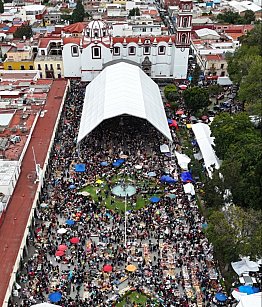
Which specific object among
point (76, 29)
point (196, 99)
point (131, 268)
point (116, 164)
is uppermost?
point (76, 29)

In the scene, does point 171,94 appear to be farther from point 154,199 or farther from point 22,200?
point 22,200

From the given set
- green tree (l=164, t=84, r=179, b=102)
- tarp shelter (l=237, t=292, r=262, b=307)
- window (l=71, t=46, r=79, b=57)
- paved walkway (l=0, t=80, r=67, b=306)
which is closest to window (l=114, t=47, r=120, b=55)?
window (l=71, t=46, r=79, b=57)

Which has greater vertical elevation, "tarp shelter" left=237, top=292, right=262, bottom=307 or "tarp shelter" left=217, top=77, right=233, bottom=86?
"tarp shelter" left=237, top=292, right=262, bottom=307

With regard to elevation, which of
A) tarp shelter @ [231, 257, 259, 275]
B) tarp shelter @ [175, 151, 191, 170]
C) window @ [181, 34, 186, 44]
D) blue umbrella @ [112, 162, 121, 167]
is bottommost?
blue umbrella @ [112, 162, 121, 167]

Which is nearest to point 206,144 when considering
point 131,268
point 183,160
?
point 183,160

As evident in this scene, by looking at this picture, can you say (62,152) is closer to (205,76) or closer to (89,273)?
(89,273)

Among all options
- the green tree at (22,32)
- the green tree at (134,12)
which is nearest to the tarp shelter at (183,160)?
the green tree at (22,32)

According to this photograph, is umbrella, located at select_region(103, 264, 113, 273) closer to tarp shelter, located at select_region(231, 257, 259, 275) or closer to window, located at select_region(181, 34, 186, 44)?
tarp shelter, located at select_region(231, 257, 259, 275)
